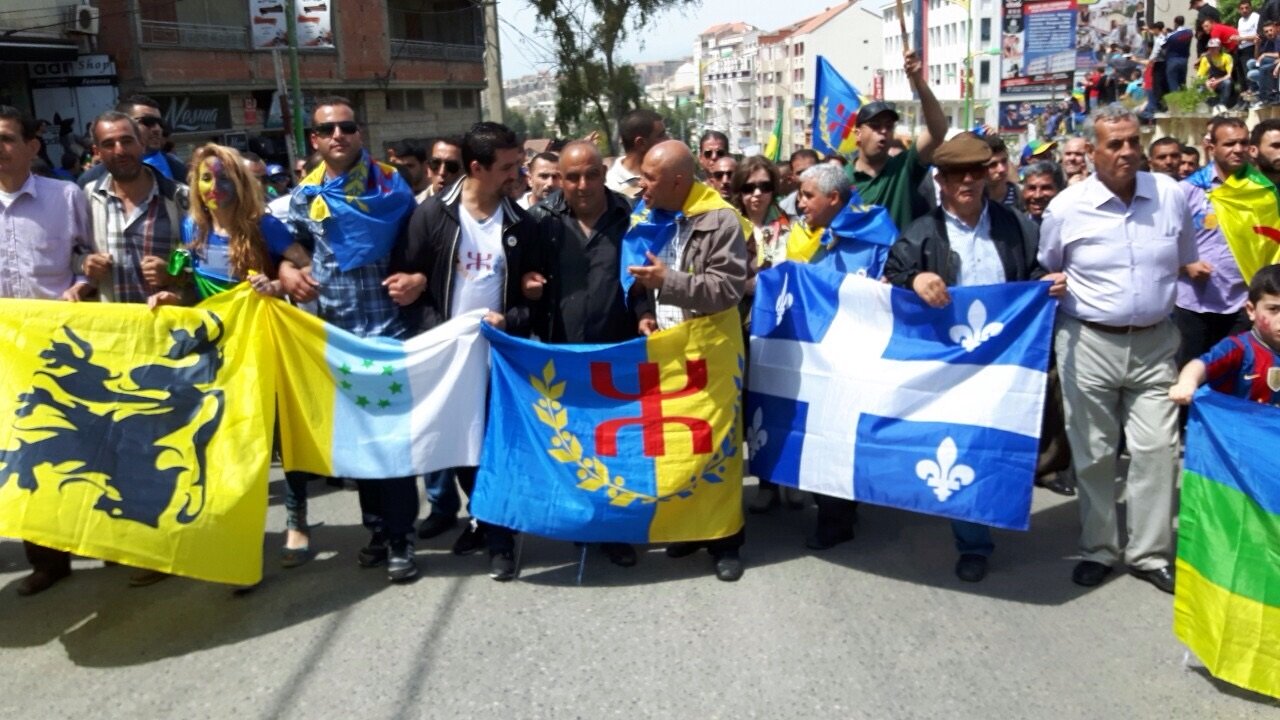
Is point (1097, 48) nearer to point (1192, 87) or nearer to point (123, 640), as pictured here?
point (1192, 87)

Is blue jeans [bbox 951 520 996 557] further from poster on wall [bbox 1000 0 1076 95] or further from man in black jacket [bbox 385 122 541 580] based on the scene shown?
poster on wall [bbox 1000 0 1076 95]

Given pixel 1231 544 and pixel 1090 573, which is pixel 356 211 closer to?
pixel 1090 573

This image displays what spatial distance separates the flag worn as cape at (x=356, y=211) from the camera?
15.3 feet

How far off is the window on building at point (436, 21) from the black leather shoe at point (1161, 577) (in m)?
39.3

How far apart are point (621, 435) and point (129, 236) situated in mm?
2330

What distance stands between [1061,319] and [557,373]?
6.99 ft

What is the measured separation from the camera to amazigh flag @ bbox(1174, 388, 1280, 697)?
3584mm

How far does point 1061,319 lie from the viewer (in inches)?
185

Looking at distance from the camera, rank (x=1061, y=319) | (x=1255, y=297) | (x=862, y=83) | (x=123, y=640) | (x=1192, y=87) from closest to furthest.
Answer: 1. (x=1255, y=297)
2. (x=123, y=640)
3. (x=1061, y=319)
4. (x=1192, y=87)
5. (x=862, y=83)

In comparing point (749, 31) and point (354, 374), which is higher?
point (749, 31)

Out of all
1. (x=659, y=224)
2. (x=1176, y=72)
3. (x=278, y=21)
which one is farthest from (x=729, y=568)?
(x=278, y=21)

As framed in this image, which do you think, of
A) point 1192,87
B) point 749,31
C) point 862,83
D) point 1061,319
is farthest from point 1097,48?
point 749,31

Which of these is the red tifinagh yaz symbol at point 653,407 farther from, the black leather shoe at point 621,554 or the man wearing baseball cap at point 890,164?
the man wearing baseball cap at point 890,164

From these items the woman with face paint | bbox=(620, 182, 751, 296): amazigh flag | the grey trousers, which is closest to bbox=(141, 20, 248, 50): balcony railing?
the woman with face paint
